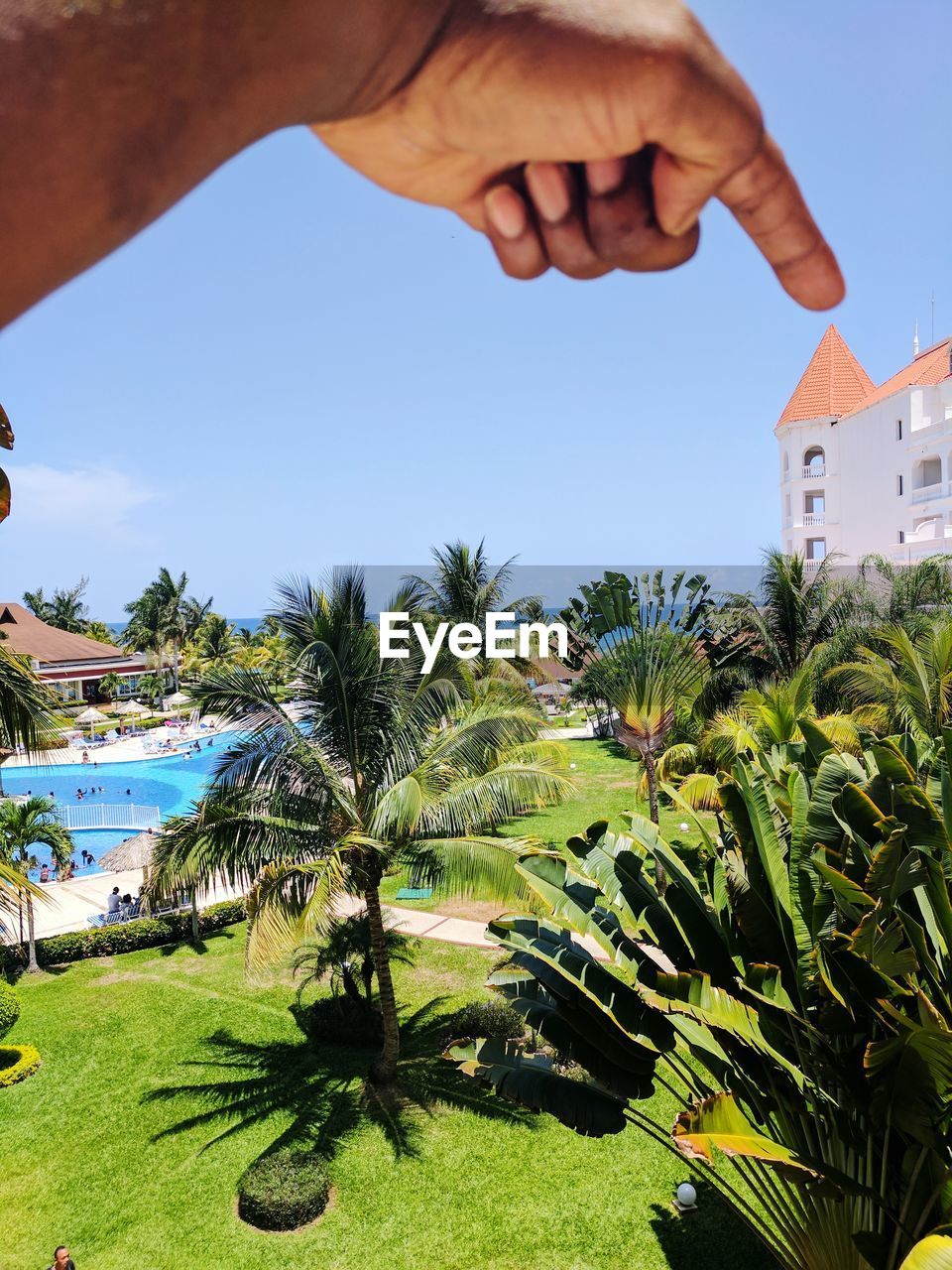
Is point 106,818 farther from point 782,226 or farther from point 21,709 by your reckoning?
point 782,226

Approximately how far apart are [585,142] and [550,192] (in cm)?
20

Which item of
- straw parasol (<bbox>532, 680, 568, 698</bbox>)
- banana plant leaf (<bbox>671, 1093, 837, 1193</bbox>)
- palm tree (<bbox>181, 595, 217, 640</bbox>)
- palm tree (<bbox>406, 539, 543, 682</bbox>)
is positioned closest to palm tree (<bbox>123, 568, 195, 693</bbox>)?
palm tree (<bbox>181, 595, 217, 640</bbox>)

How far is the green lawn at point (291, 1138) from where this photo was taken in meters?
6.25

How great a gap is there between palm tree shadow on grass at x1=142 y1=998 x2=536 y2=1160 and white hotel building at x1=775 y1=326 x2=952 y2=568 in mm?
15752

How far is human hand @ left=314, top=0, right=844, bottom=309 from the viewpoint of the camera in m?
1.52

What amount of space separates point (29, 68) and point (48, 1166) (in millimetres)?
9191

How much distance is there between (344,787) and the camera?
325 inches

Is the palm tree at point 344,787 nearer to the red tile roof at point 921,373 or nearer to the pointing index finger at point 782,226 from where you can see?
the pointing index finger at point 782,226

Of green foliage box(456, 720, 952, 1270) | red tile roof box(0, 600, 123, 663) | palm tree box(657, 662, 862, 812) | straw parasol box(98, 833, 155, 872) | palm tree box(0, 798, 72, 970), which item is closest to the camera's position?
green foliage box(456, 720, 952, 1270)

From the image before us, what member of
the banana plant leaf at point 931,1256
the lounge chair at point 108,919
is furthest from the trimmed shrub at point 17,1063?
the banana plant leaf at point 931,1256

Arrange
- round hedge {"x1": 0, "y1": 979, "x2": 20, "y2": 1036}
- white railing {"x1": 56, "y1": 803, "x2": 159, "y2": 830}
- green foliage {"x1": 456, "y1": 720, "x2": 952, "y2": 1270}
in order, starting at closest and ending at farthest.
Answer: green foliage {"x1": 456, "y1": 720, "x2": 952, "y2": 1270} → round hedge {"x1": 0, "y1": 979, "x2": 20, "y2": 1036} → white railing {"x1": 56, "y1": 803, "x2": 159, "y2": 830}

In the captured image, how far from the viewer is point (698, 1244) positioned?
20.4 feet

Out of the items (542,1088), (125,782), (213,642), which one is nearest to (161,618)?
(213,642)

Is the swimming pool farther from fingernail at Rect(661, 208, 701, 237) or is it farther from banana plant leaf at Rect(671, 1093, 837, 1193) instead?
fingernail at Rect(661, 208, 701, 237)
